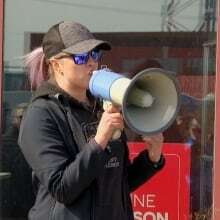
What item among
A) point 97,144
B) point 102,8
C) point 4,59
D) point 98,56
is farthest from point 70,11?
point 97,144

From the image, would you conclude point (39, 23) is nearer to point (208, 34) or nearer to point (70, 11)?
point (70, 11)

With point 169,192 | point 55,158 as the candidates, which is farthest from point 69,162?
point 169,192

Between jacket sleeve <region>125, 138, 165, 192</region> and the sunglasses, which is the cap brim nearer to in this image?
the sunglasses

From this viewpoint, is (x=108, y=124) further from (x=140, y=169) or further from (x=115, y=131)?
(x=140, y=169)

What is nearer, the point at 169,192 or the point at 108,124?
the point at 108,124

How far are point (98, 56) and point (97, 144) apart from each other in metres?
0.35

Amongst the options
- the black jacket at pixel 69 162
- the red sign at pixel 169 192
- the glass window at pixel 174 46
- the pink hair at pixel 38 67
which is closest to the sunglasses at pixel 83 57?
the black jacket at pixel 69 162

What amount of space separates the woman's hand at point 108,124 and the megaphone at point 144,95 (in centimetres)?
4

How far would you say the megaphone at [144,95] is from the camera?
2.10 metres

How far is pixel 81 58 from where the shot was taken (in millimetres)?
2275

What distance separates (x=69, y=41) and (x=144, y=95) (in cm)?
35

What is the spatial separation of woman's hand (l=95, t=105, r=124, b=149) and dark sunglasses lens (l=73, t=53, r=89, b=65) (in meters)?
0.21

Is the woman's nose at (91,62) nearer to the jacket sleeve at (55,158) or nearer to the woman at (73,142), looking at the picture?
the woman at (73,142)

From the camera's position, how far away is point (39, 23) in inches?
169
